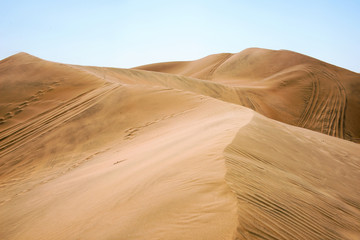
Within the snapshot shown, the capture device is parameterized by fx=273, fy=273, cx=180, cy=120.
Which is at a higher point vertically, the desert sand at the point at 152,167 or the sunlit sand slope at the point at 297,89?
the desert sand at the point at 152,167

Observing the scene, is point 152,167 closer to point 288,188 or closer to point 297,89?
point 288,188

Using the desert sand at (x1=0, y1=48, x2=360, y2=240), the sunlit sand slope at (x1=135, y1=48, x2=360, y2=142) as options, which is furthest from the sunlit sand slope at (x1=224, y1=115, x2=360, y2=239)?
the sunlit sand slope at (x1=135, y1=48, x2=360, y2=142)

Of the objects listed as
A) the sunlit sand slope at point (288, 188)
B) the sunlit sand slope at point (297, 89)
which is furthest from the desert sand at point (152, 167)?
the sunlit sand slope at point (297, 89)

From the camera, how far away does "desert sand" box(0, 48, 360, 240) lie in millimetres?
2492

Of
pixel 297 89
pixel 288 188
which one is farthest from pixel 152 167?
pixel 297 89

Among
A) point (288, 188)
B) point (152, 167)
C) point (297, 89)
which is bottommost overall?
point (297, 89)

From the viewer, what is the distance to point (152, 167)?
13.0 feet

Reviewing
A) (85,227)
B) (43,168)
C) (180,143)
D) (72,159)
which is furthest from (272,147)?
(43,168)

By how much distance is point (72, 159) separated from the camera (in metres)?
6.81

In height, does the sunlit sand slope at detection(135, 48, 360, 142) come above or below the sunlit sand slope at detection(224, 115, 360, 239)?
below

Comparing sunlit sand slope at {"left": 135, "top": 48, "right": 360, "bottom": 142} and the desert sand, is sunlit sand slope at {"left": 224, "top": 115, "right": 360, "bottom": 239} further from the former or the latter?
sunlit sand slope at {"left": 135, "top": 48, "right": 360, "bottom": 142}

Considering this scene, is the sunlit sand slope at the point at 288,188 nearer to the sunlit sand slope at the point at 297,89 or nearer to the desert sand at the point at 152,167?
the desert sand at the point at 152,167

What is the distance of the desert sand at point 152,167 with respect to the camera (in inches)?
98.1

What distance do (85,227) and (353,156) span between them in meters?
6.43
